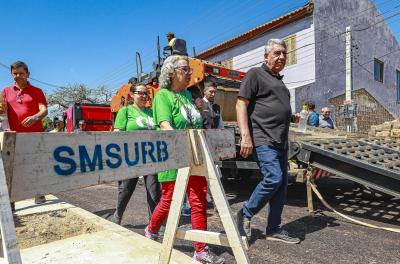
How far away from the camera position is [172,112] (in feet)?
9.12

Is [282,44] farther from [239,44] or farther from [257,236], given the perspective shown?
[239,44]

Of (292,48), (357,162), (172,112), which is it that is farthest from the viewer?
(292,48)

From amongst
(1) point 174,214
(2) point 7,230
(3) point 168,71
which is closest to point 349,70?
(3) point 168,71

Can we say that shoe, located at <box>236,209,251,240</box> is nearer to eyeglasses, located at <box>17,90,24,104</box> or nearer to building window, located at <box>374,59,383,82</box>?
eyeglasses, located at <box>17,90,24,104</box>

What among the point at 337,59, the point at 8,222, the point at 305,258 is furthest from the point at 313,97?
the point at 8,222

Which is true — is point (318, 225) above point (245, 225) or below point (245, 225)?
below

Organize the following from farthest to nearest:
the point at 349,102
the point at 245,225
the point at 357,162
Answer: the point at 349,102 → the point at 357,162 → the point at 245,225

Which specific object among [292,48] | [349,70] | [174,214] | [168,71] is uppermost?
[292,48]

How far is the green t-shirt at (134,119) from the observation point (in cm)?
385

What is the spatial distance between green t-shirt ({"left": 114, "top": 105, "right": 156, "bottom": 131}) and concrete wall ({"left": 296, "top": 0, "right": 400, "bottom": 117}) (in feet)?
41.1

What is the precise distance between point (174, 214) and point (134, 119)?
1966 mm

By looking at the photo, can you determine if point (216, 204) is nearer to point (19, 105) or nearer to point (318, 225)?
point (318, 225)

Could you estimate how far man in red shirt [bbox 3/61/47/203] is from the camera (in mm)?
4043

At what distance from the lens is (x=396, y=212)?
4.51 metres
